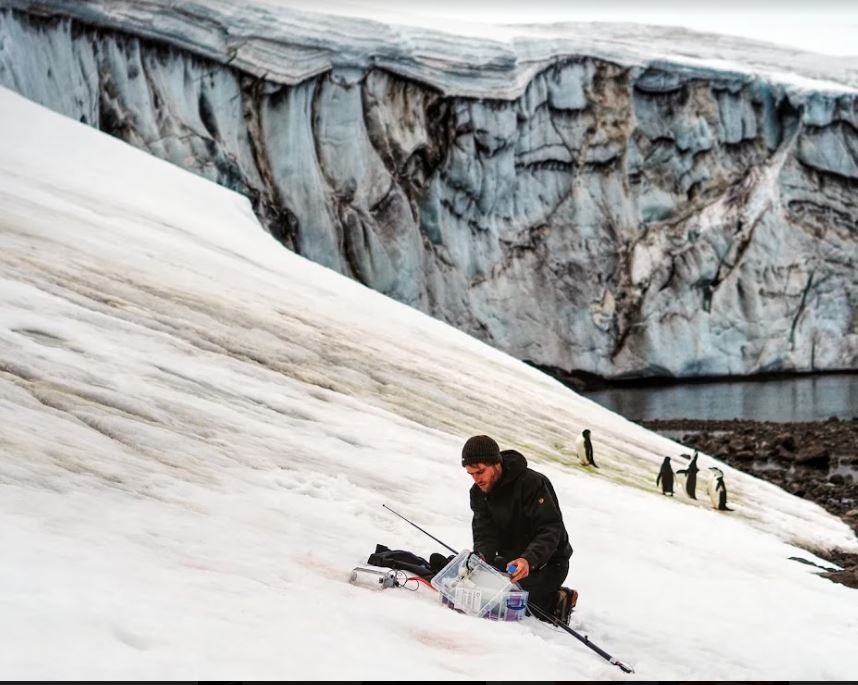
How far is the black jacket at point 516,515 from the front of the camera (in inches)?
226

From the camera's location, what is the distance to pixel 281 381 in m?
11.4

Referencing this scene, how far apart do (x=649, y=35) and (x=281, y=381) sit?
39557 mm

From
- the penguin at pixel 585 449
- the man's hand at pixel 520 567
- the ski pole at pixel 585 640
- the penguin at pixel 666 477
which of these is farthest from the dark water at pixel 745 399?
the man's hand at pixel 520 567

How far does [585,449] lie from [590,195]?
29096 millimetres

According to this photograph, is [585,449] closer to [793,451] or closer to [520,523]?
[520,523]

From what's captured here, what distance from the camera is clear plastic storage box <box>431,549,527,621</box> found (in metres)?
5.59

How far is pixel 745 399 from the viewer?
3631 cm

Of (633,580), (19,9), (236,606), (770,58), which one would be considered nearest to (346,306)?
(633,580)

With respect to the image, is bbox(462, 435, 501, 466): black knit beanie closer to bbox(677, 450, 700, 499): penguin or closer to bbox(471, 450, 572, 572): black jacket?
bbox(471, 450, 572, 572): black jacket

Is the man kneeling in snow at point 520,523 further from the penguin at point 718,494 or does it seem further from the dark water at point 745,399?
the dark water at point 745,399

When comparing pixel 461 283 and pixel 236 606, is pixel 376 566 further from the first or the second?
pixel 461 283

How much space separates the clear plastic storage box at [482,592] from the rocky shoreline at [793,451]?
11269mm

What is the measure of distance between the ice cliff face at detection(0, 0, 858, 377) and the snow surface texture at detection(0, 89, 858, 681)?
19789mm

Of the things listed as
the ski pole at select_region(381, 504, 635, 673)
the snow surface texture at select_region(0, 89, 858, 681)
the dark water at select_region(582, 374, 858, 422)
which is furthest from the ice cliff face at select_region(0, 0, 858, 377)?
the ski pole at select_region(381, 504, 635, 673)
